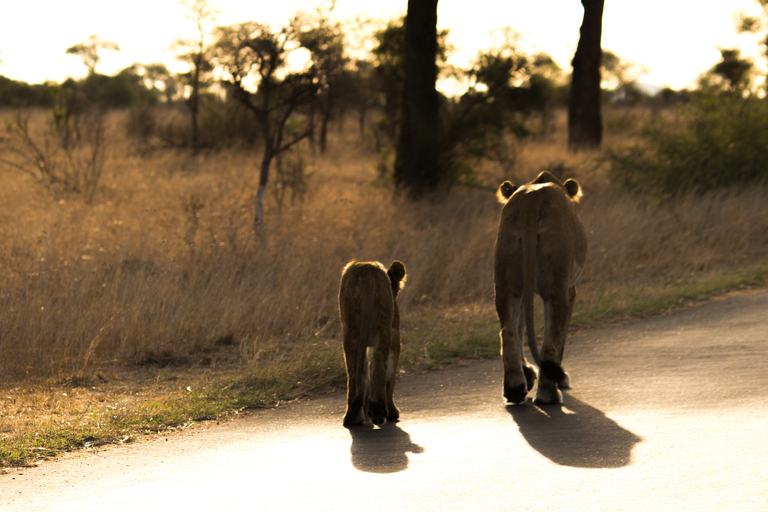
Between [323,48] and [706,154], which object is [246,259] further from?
[706,154]

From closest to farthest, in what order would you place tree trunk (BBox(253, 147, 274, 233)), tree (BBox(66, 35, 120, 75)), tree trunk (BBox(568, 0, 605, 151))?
tree trunk (BBox(253, 147, 274, 233))
tree trunk (BBox(568, 0, 605, 151))
tree (BBox(66, 35, 120, 75))

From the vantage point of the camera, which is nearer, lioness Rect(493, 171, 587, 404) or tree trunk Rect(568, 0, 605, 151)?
lioness Rect(493, 171, 587, 404)

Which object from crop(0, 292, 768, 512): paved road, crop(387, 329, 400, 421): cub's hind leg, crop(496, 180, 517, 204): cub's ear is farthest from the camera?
crop(496, 180, 517, 204): cub's ear

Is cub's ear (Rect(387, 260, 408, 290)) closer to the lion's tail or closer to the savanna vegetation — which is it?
the lion's tail

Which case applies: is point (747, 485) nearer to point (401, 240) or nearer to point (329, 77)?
point (401, 240)

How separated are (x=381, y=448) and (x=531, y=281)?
4.76 ft

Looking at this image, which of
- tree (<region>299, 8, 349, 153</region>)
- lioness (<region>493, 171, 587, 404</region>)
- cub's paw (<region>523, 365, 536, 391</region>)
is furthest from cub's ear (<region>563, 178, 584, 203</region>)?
tree (<region>299, 8, 349, 153</region>)

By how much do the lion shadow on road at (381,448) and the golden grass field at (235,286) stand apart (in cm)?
115

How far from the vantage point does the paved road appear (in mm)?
3838

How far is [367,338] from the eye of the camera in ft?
16.3

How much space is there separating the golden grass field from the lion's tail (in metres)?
1.70

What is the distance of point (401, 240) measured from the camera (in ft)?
36.2

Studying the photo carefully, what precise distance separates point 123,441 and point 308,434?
1081 millimetres

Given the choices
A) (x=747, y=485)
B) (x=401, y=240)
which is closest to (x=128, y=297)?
(x=401, y=240)
